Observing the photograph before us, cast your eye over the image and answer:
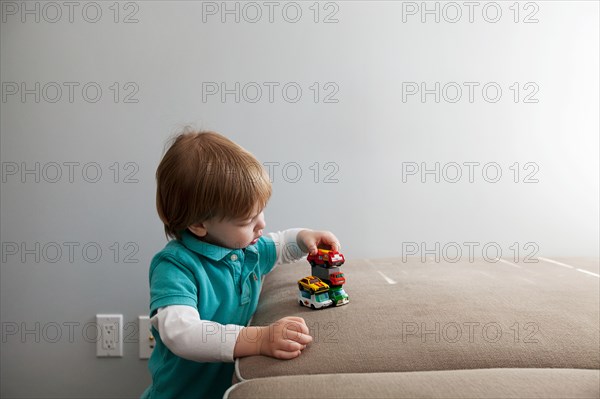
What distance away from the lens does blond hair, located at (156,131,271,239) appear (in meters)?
1.08

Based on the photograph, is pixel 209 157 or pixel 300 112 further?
pixel 300 112

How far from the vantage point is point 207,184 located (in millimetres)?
1070

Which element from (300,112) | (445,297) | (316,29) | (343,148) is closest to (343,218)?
(343,148)

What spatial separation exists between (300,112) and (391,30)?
38 cm

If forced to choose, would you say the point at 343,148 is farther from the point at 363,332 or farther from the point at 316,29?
the point at 363,332

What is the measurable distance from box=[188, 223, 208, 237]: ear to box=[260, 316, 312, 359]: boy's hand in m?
0.28

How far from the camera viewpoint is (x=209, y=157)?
1091 mm

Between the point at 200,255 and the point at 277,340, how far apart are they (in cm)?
32
